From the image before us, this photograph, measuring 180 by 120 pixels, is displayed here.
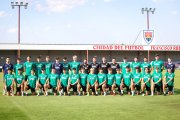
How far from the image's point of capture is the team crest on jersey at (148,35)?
20.2 m

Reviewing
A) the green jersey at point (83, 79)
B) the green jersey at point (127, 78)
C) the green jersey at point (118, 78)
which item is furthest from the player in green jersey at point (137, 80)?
the green jersey at point (83, 79)

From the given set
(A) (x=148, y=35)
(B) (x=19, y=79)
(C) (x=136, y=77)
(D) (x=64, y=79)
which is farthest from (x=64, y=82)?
(A) (x=148, y=35)

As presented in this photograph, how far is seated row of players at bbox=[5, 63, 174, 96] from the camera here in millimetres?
14242

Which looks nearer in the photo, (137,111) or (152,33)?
(137,111)

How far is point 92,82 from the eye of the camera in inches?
569

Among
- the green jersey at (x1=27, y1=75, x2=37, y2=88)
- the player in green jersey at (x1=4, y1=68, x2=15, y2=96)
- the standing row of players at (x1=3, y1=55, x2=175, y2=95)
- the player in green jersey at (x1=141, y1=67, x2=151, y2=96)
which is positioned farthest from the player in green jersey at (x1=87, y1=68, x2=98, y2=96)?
the player in green jersey at (x1=4, y1=68, x2=15, y2=96)

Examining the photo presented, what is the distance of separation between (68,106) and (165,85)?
563cm

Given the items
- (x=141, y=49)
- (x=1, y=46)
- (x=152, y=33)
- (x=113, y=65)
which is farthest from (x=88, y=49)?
(x=113, y=65)

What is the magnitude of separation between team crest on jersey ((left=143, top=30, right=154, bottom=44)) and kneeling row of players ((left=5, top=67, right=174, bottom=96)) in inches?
226

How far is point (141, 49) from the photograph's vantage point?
51.0m

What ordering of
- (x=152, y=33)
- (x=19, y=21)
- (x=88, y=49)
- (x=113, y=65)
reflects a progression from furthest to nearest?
(x=88, y=49)
(x=19, y=21)
(x=152, y=33)
(x=113, y=65)

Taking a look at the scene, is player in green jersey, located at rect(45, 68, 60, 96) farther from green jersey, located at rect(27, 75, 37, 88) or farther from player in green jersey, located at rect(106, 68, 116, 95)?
player in green jersey, located at rect(106, 68, 116, 95)

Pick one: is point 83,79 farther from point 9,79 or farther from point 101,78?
point 9,79

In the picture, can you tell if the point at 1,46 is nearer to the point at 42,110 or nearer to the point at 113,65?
the point at 113,65
